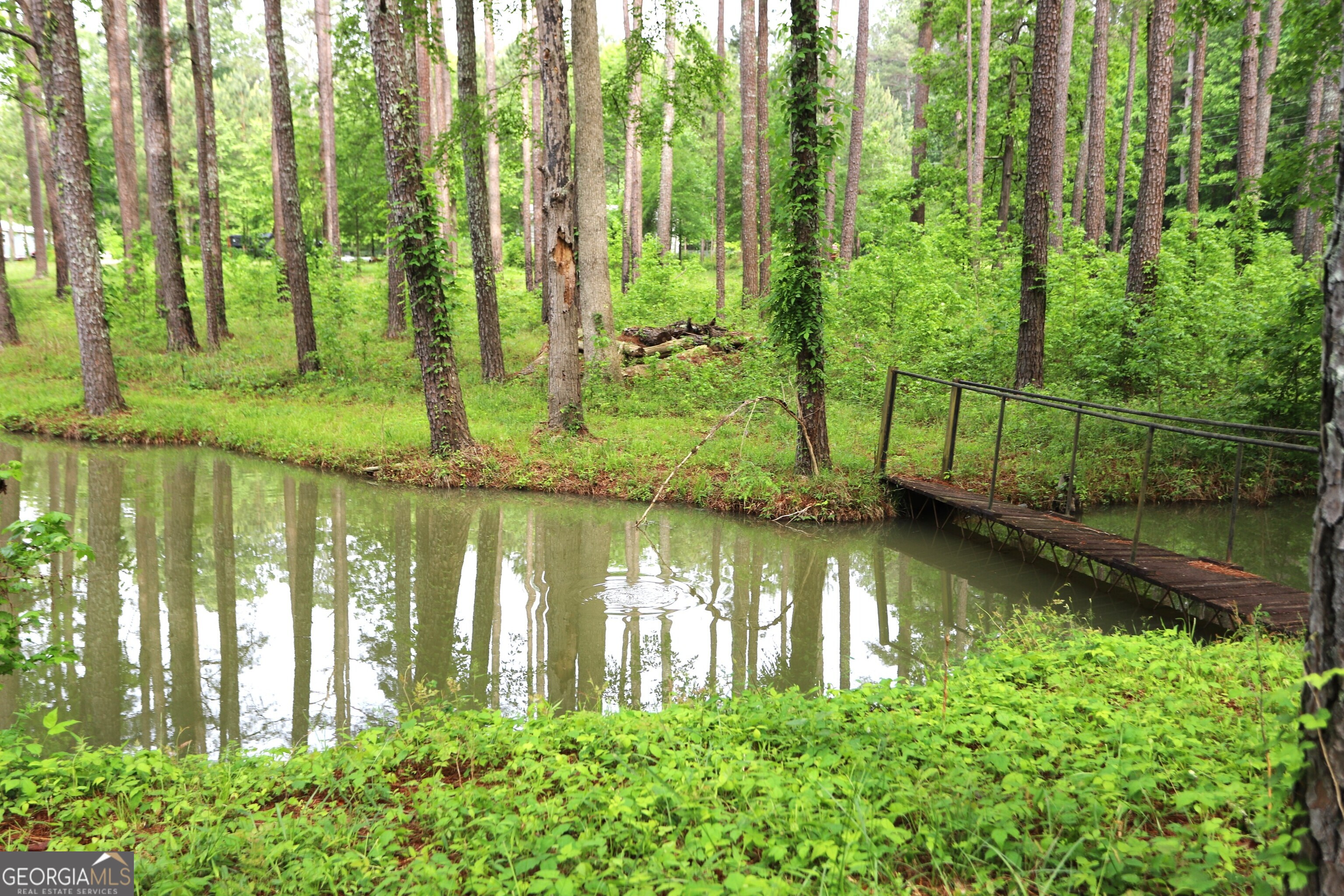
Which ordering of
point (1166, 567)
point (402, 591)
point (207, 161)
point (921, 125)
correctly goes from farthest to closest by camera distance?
point (921, 125), point (207, 161), point (402, 591), point (1166, 567)

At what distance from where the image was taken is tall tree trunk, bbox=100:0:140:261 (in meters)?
19.8

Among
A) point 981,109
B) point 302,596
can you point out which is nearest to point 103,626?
point 302,596

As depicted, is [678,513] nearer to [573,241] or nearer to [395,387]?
[573,241]

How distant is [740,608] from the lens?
728cm

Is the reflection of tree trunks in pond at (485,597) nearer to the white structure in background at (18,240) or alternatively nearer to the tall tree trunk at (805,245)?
the tall tree trunk at (805,245)

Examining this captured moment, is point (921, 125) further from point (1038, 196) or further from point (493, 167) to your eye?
point (1038, 196)

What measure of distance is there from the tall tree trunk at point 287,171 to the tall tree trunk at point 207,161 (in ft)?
9.87

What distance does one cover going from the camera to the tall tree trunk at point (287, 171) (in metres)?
15.1

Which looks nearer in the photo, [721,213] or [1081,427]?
[1081,427]

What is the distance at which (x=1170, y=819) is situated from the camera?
3.08 meters

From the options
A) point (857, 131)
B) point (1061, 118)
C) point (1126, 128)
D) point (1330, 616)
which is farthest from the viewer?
point (1126, 128)

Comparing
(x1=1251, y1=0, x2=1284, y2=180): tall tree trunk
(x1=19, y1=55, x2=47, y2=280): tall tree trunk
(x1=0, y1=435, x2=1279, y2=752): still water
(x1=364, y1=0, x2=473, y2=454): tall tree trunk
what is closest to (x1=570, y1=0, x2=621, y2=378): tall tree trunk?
(x1=364, y1=0, x2=473, y2=454): tall tree trunk

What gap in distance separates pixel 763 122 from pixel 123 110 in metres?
15.7

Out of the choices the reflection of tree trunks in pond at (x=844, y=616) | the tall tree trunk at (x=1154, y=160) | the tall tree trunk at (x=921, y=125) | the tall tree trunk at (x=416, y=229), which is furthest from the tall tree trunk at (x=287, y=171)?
the tall tree trunk at (x=921, y=125)
